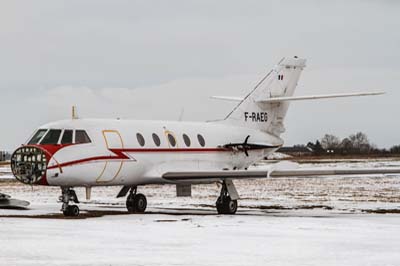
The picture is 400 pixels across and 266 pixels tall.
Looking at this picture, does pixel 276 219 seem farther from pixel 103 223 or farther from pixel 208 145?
pixel 208 145

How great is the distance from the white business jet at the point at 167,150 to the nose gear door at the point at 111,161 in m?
0.03

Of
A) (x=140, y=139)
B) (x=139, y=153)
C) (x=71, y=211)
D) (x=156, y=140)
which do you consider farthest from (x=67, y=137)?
(x=156, y=140)

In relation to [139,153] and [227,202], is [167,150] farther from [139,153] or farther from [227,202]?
[227,202]

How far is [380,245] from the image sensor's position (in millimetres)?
16312

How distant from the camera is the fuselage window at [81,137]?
977 inches

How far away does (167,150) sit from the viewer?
1098 inches

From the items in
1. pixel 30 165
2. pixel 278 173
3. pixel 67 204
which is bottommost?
pixel 67 204

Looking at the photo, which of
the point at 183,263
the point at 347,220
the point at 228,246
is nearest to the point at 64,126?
the point at 347,220

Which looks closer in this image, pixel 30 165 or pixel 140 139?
pixel 30 165

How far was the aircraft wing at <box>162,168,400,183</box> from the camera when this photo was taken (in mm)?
25297

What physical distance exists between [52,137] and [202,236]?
8.00 metres

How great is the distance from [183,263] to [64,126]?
12058mm

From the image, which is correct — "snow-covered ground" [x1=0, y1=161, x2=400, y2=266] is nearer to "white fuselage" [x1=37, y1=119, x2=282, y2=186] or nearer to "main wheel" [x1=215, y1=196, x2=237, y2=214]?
"main wheel" [x1=215, y1=196, x2=237, y2=214]

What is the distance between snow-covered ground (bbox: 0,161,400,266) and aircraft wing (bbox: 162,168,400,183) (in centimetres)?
121
